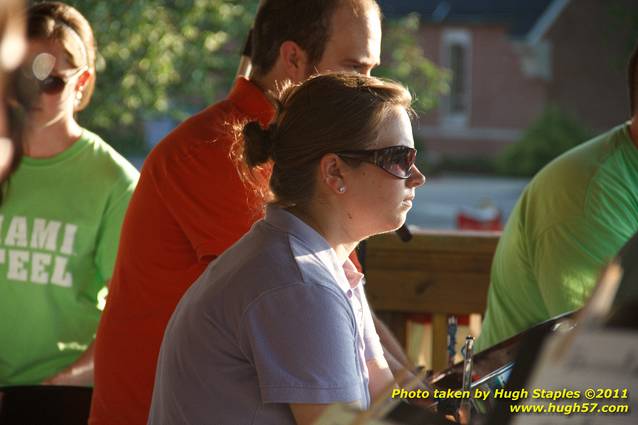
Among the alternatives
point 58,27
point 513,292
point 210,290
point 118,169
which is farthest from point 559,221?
point 58,27

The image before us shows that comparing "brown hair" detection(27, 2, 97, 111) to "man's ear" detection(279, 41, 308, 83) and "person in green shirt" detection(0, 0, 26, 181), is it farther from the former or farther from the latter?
"person in green shirt" detection(0, 0, 26, 181)

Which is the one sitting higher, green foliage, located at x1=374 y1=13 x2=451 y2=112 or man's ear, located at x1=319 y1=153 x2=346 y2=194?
man's ear, located at x1=319 y1=153 x2=346 y2=194

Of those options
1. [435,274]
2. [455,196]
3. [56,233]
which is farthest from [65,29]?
[455,196]

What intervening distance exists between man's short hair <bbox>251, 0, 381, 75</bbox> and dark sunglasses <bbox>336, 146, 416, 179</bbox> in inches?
23.4

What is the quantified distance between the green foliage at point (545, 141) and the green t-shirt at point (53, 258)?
24325 millimetres

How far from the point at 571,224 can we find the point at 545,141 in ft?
83.1

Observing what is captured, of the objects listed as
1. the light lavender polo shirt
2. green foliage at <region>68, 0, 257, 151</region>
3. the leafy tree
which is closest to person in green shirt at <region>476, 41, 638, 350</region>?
the light lavender polo shirt

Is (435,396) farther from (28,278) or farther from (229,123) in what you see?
(28,278)

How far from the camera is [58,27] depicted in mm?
3096

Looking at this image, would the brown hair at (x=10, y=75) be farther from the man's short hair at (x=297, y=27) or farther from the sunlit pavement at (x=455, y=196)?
the sunlit pavement at (x=455, y=196)

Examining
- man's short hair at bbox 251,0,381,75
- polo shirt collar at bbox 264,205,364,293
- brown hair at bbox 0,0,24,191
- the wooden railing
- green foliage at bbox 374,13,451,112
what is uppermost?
brown hair at bbox 0,0,24,191

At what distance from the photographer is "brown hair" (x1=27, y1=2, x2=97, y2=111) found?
3.06m

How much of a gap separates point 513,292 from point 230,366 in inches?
47.9

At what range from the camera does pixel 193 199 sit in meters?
2.35
